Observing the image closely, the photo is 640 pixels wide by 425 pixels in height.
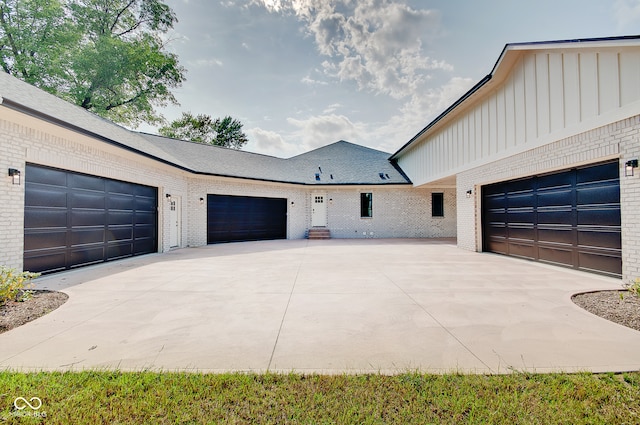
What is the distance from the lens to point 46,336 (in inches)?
126

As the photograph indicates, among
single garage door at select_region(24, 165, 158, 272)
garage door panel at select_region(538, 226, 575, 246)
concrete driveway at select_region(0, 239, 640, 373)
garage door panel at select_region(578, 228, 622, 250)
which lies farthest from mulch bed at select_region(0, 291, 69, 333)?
garage door panel at select_region(538, 226, 575, 246)

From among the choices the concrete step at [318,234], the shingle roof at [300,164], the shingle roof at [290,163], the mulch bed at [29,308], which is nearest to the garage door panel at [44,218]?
the mulch bed at [29,308]

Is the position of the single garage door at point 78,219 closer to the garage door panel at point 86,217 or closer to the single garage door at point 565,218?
the garage door panel at point 86,217

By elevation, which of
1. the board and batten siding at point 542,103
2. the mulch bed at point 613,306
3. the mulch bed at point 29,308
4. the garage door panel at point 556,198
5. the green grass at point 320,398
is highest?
the board and batten siding at point 542,103

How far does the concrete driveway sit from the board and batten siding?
139 inches

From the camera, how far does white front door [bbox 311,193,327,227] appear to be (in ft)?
55.5

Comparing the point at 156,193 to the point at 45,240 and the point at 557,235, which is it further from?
the point at 557,235

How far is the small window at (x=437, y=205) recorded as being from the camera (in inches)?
664

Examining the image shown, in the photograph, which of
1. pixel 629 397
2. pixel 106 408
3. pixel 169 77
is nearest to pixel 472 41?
pixel 629 397

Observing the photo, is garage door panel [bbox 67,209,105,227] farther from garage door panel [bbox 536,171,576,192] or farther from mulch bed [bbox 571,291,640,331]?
garage door panel [bbox 536,171,576,192]

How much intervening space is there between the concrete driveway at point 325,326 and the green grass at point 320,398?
19 centimetres

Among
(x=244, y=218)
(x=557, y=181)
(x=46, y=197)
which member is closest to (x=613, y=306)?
(x=557, y=181)

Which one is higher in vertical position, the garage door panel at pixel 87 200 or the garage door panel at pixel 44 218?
the garage door panel at pixel 87 200

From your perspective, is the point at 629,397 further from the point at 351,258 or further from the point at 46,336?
the point at 351,258
